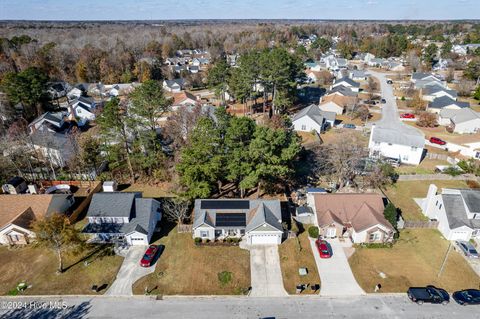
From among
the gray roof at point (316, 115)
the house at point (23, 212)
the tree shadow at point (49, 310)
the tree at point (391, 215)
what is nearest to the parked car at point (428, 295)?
the tree at point (391, 215)

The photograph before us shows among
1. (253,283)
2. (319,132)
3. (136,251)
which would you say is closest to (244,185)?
(253,283)

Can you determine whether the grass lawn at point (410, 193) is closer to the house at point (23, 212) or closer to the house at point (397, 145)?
the house at point (397, 145)

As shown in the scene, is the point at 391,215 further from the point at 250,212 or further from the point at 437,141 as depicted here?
the point at 437,141

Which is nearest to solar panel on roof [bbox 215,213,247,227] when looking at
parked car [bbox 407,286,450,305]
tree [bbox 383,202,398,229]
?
tree [bbox 383,202,398,229]

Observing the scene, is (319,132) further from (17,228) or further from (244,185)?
(17,228)

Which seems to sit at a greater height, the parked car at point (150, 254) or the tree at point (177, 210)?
the tree at point (177, 210)
